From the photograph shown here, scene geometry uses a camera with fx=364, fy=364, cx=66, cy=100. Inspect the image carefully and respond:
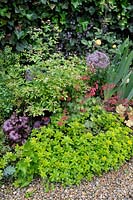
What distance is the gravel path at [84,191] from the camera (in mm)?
2846

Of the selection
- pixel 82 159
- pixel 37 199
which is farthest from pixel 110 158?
pixel 37 199

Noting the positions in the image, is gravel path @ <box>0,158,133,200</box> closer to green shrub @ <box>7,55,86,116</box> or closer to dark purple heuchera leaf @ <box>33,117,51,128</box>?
dark purple heuchera leaf @ <box>33,117,51,128</box>

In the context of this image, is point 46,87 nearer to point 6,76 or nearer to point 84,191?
point 6,76

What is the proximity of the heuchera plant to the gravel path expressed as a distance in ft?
1.36

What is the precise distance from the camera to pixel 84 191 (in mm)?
2889

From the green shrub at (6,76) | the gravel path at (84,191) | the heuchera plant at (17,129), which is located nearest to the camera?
the gravel path at (84,191)

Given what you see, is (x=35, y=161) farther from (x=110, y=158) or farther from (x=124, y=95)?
(x=124, y=95)

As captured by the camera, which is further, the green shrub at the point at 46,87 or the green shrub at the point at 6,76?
the green shrub at the point at 6,76

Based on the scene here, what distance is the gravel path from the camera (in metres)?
2.85

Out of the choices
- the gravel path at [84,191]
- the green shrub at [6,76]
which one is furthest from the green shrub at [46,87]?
the gravel path at [84,191]

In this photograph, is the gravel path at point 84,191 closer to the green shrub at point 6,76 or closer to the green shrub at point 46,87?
the green shrub at point 46,87

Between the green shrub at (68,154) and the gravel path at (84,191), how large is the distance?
6 centimetres

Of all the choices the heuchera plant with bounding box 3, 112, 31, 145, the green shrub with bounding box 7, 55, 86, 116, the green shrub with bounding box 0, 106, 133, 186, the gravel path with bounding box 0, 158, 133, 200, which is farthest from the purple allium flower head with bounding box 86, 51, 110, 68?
the gravel path with bounding box 0, 158, 133, 200

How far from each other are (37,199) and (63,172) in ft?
0.94
